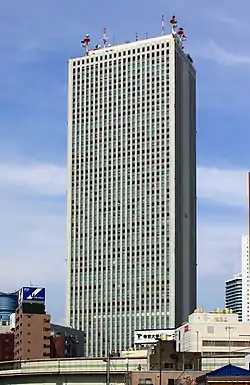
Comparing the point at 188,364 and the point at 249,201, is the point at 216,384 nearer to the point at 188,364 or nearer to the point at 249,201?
the point at 188,364

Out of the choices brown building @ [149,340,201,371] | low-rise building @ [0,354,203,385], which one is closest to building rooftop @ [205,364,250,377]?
low-rise building @ [0,354,203,385]

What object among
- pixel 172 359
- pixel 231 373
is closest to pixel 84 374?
pixel 172 359

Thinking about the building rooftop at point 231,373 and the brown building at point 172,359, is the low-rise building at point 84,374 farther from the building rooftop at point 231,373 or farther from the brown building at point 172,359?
the building rooftop at point 231,373

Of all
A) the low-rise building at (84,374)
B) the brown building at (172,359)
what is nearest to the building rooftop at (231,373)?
the low-rise building at (84,374)

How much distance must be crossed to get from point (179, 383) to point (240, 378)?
1446 inches

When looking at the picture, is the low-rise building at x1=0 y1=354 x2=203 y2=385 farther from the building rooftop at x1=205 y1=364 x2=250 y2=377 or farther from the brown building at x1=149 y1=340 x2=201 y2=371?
the building rooftop at x1=205 y1=364 x2=250 y2=377

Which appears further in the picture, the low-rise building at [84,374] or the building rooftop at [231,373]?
the low-rise building at [84,374]

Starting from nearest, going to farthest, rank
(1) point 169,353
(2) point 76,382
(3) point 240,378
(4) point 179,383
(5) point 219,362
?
1. (3) point 240,378
2. (4) point 179,383
3. (2) point 76,382
4. (5) point 219,362
5. (1) point 169,353

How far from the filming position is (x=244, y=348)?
198625mm

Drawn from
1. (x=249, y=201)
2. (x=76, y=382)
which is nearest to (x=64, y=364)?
(x=76, y=382)

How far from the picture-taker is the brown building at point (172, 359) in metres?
142

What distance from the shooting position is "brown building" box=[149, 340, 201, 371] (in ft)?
467

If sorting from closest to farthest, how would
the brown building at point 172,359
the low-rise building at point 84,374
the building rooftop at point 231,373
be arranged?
1. the building rooftop at point 231,373
2. the low-rise building at point 84,374
3. the brown building at point 172,359

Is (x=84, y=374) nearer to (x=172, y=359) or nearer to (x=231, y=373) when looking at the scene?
(x=172, y=359)
